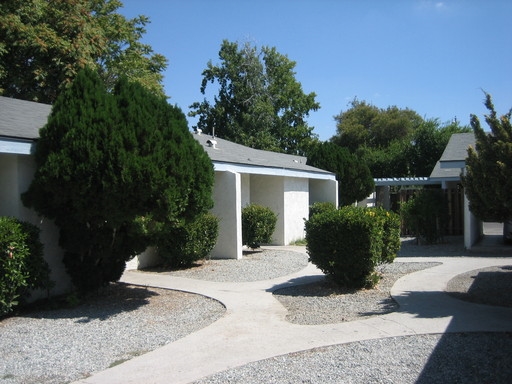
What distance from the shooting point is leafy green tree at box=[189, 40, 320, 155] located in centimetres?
3791

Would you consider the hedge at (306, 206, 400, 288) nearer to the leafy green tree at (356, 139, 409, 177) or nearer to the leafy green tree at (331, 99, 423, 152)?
the leafy green tree at (356, 139, 409, 177)

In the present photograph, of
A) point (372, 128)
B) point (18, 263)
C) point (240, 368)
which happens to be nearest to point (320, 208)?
point (18, 263)

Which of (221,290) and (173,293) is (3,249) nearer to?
(173,293)

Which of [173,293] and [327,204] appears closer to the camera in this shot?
[173,293]

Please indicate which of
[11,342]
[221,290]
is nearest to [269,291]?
[221,290]

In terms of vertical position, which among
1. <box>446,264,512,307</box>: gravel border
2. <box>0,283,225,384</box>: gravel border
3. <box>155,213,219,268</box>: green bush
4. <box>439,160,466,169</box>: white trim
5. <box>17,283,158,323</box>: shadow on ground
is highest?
<box>439,160,466,169</box>: white trim

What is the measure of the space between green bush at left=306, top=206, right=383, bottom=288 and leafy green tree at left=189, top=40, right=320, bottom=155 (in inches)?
1101

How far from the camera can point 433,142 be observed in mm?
33531

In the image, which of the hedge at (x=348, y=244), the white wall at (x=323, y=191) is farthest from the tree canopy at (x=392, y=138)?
the hedge at (x=348, y=244)

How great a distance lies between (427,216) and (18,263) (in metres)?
13.3

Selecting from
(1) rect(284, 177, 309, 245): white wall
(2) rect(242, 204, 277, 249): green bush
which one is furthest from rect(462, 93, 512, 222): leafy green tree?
(1) rect(284, 177, 309, 245): white wall

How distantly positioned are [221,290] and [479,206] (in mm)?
4850

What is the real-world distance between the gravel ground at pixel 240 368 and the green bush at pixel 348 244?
1.13 ft

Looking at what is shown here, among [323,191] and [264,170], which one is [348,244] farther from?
[323,191]
